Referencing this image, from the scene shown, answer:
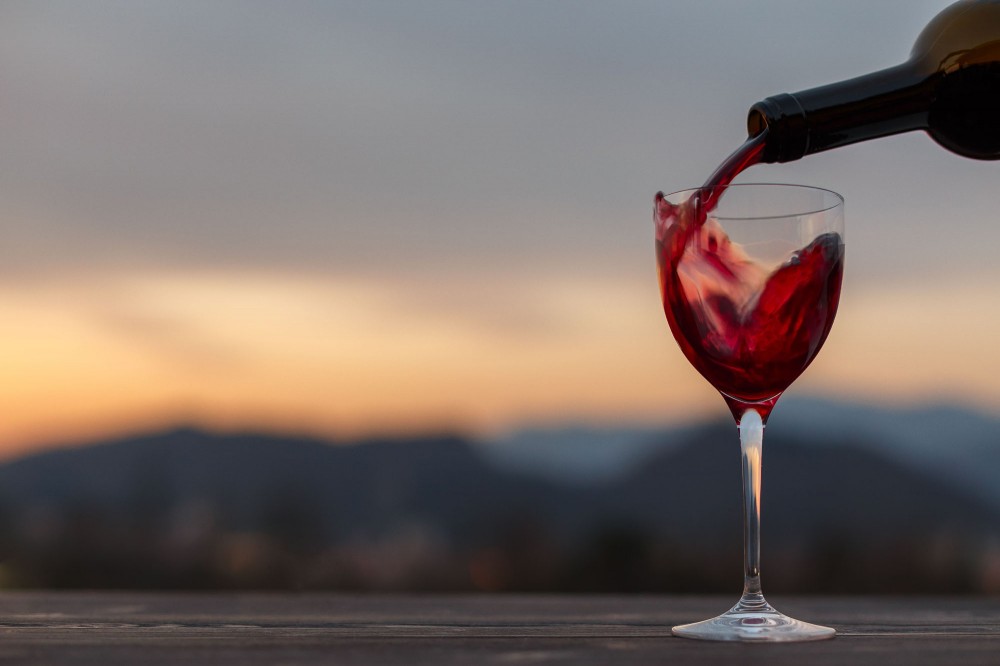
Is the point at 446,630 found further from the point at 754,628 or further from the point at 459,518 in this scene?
the point at 459,518

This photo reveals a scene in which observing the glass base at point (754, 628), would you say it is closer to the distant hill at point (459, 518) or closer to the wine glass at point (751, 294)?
the wine glass at point (751, 294)

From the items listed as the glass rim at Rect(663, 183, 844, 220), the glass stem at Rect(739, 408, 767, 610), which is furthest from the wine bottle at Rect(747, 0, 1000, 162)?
the glass stem at Rect(739, 408, 767, 610)

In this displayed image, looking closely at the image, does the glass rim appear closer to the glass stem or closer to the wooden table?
the glass stem

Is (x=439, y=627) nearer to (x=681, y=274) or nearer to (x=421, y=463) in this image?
(x=681, y=274)

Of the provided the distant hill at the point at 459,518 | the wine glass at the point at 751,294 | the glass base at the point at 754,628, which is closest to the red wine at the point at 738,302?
the wine glass at the point at 751,294

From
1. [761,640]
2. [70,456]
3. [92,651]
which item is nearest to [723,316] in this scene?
[761,640]

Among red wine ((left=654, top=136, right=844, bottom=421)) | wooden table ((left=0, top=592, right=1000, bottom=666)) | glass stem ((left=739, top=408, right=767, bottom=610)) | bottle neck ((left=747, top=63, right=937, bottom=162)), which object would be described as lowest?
wooden table ((left=0, top=592, right=1000, bottom=666))
